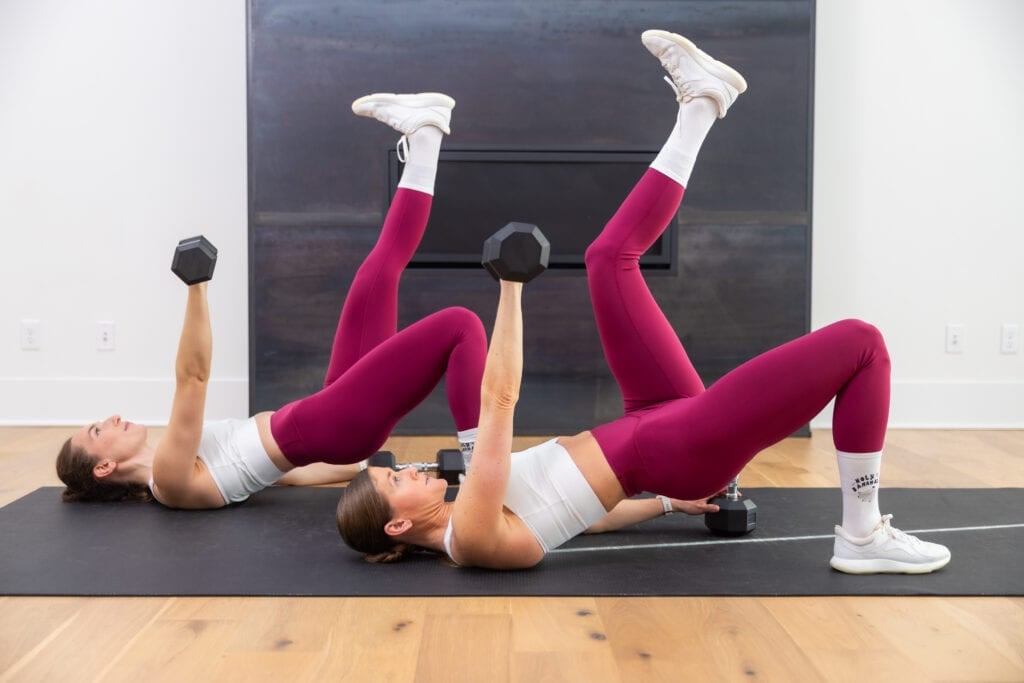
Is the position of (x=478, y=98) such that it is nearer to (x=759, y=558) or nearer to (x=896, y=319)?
(x=896, y=319)

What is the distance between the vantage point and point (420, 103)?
288 centimetres

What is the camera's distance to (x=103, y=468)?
2750mm

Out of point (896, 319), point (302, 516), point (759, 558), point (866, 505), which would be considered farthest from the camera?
point (896, 319)

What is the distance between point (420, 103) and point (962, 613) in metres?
1.88

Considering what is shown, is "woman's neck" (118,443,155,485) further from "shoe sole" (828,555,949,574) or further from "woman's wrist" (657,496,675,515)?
"shoe sole" (828,555,949,574)

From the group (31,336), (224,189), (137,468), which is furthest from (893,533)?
(31,336)

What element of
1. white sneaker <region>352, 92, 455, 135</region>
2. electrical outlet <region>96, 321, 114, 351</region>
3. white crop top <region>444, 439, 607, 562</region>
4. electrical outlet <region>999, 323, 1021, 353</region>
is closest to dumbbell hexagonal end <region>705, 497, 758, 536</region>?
white crop top <region>444, 439, 607, 562</region>

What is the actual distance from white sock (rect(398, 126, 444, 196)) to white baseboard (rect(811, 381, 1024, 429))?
2.54 meters

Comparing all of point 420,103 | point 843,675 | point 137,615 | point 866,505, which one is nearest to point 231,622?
point 137,615

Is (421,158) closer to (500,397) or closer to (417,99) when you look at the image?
(417,99)

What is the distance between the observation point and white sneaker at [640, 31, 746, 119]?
2268mm

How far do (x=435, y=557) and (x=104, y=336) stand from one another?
2887 millimetres

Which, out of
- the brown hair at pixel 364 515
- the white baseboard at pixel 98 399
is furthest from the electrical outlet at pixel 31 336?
the brown hair at pixel 364 515

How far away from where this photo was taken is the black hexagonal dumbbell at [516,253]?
1.74m
